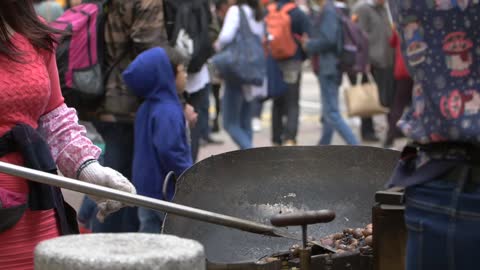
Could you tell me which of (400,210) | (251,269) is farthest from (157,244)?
(400,210)

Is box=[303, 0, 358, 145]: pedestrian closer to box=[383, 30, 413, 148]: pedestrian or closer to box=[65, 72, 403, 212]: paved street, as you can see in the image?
box=[383, 30, 413, 148]: pedestrian

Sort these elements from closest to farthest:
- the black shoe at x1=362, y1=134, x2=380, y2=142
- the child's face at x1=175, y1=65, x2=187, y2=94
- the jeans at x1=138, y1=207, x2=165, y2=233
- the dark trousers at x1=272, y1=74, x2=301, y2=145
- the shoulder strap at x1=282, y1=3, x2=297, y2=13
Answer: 1. the child's face at x1=175, y1=65, x2=187, y2=94
2. the jeans at x1=138, y1=207, x2=165, y2=233
3. the shoulder strap at x1=282, y1=3, x2=297, y2=13
4. the dark trousers at x1=272, y1=74, x2=301, y2=145
5. the black shoe at x1=362, y1=134, x2=380, y2=142

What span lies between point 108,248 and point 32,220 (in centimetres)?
103

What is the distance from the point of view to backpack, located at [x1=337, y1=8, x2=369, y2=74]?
40.5ft

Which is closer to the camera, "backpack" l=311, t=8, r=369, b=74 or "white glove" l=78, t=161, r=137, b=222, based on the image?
"white glove" l=78, t=161, r=137, b=222

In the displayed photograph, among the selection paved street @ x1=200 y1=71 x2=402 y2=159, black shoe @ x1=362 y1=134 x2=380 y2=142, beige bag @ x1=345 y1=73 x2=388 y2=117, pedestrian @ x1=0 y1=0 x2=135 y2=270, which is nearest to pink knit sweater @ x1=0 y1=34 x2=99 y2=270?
pedestrian @ x1=0 y1=0 x2=135 y2=270

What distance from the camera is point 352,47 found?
12477mm

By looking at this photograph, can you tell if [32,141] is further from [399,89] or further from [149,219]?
[399,89]

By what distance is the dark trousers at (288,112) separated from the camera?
1207cm

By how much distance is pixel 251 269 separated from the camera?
3.69 meters

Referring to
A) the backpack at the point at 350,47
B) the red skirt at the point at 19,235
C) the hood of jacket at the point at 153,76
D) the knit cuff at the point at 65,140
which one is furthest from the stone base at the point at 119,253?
the backpack at the point at 350,47

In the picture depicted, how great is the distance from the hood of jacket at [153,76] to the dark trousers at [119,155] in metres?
0.59

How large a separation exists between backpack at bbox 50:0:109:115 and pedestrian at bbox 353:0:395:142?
20.7ft

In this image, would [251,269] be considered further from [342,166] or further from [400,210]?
[342,166]
